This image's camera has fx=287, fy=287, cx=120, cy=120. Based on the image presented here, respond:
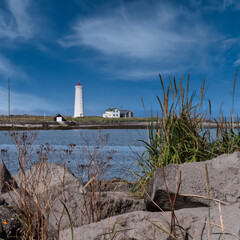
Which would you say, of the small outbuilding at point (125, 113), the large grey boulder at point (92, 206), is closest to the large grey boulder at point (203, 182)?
the large grey boulder at point (92, 206)

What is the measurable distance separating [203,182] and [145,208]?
3.57 feet

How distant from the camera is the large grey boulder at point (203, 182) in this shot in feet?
10.8

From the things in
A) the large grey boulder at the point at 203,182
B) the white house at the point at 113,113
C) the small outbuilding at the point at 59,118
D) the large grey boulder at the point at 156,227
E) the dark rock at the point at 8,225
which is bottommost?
the dark rock at the point at 8,225

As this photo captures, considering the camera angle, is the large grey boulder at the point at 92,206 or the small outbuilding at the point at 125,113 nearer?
the large grey boulder at the point at 92,206

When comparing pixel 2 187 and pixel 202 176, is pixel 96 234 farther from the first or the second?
pixel 2 187

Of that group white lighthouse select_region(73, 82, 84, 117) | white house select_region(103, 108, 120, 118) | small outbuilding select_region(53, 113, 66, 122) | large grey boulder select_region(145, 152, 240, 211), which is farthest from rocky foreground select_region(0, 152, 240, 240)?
white house select_region(103, 108, 120, 118)

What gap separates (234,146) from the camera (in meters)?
4.47

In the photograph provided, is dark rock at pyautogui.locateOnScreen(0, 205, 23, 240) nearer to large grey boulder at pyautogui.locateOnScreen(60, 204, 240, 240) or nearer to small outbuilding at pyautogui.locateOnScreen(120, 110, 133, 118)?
large grey boulder at pyautogui.locateOnScreen(60, 204, 240, 240)

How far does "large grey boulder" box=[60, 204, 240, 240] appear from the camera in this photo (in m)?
2.29

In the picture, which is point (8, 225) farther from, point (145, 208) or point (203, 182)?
point (203, 182)

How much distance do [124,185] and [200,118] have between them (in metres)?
1.80

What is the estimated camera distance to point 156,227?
2.38 meters

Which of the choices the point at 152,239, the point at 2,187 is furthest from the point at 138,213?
the point at 2,187

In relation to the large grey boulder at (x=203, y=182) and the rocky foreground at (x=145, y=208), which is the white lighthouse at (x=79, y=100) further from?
the large grey boulder at (x=203, y=182)
